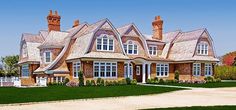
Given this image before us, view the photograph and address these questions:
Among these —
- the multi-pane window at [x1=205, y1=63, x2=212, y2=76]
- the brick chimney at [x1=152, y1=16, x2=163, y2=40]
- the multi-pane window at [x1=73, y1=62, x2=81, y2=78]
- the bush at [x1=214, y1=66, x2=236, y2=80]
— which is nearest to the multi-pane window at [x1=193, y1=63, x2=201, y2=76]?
the multi-pane window at [x1=205, y1=63, x2=212, y2=76]

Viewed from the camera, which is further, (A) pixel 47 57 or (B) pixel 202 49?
(B) pixel 202 49

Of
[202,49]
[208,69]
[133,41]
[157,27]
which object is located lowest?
[208,69]

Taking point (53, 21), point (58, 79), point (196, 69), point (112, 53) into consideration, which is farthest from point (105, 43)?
point (196, 69)

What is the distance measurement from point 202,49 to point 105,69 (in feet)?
54.5

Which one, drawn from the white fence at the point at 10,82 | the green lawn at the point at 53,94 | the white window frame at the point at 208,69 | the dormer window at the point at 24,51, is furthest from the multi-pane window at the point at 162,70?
the white fence at the point at 10,82

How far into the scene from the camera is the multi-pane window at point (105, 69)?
3556 cm

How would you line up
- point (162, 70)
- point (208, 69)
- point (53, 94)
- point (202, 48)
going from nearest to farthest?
1. point (53, 94)
2. point (162, 70)
3. point (202, 48)
4. point (208, 69)

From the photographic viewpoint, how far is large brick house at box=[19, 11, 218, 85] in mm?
36062

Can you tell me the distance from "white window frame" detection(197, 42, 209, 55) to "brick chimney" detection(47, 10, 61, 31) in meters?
20.5

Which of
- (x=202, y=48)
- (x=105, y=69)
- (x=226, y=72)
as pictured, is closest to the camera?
(x=105, y=69)

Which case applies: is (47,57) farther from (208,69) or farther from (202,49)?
(208,69)

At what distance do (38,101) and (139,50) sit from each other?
25474mm

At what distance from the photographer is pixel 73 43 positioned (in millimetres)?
38875

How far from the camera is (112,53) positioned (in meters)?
36.9
